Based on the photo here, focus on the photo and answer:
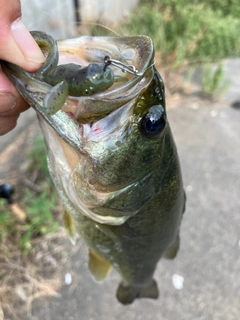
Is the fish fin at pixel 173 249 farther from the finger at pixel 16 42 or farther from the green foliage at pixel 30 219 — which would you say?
the green foliage at pixel 30 219

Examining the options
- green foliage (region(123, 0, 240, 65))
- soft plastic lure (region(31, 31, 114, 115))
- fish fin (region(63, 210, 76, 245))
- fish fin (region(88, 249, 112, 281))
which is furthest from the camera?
green foliage (region(123, 0, 240, 65))

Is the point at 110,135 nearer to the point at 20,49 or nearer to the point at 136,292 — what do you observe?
the point at 20,49

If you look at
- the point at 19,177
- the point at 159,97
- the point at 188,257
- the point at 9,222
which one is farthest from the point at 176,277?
the point at 159,97

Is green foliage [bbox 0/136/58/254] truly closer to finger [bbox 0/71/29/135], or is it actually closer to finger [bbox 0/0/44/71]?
finger [bbox 0/71/29/135]

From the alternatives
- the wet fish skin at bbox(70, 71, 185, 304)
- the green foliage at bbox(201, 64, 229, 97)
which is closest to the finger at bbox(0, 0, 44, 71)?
the wet fish skin at bbox(70, 71, 185, 304)

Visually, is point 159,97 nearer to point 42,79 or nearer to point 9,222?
point 42,79

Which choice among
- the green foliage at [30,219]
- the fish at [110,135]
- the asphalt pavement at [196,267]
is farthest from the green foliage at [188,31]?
the fish at [110,135]
